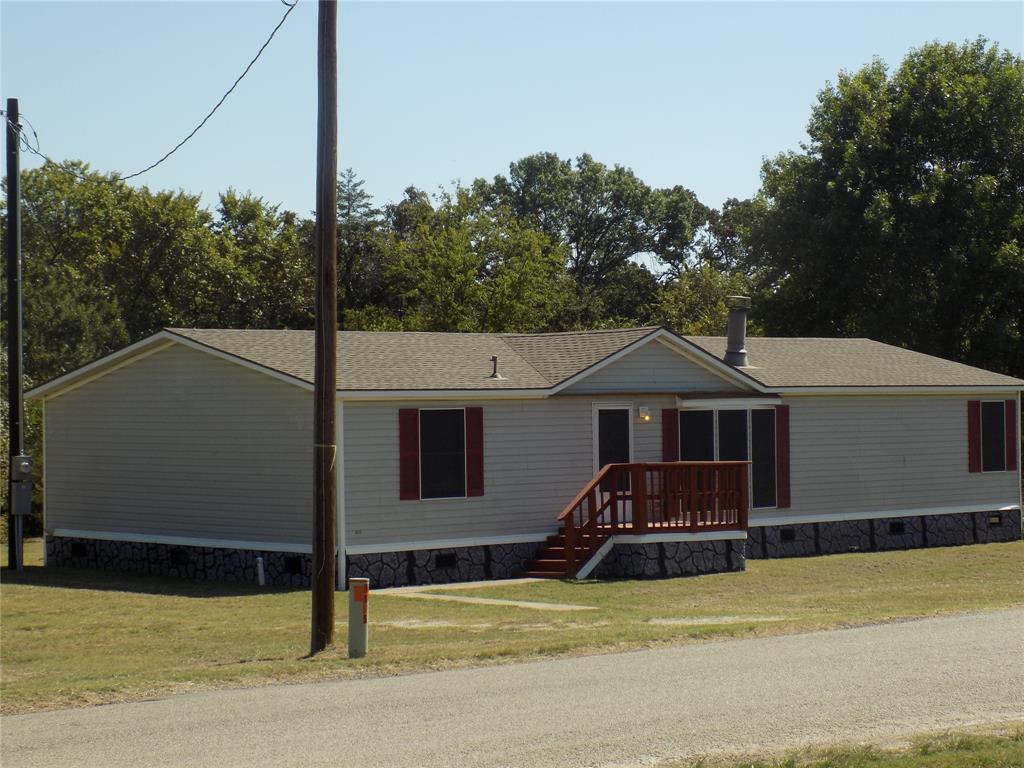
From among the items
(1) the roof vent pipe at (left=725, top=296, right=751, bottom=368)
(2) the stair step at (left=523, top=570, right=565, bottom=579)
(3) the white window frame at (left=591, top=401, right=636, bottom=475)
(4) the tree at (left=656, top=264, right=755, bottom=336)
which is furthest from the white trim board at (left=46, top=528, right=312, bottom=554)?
(4) the tree at (left=656, top=264, right=755, bottom=336)

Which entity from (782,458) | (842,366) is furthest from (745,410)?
(842,366)

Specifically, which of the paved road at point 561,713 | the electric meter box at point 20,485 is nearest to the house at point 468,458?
the electric meter box at point 20,485

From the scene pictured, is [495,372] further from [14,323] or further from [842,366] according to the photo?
[842,366]

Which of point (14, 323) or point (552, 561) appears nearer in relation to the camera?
point (552, 561)

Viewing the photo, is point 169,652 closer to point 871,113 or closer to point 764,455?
point 764,455

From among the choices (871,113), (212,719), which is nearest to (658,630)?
(212,719)

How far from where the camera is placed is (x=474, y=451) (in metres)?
21.6

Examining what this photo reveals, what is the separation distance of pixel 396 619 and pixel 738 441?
9.77 m

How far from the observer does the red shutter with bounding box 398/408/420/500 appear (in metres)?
20.8

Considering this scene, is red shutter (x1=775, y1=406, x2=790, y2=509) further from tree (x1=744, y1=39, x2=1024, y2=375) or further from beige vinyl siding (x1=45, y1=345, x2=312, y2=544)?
tree (x1=744, y1=39, x2=1024, y2=375)

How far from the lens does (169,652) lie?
46.9 feet

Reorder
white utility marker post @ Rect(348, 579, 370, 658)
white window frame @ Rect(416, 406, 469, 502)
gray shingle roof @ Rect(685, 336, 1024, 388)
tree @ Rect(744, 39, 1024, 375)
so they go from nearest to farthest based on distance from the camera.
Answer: white utility marker post @ Rect(348, 579, 370, 658) → white window frame @ Rect(416, 406, 469, 502) → gray shingle roof @ Rect(685, 336, 1024, 388) → tree @ Rect(744, 39, 1024, 375)

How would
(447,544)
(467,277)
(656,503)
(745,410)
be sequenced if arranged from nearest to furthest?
(447,544)
(656,503)
(745,410)
(467,277)

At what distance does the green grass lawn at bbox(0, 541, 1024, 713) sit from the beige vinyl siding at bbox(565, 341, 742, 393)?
333 centimetres
